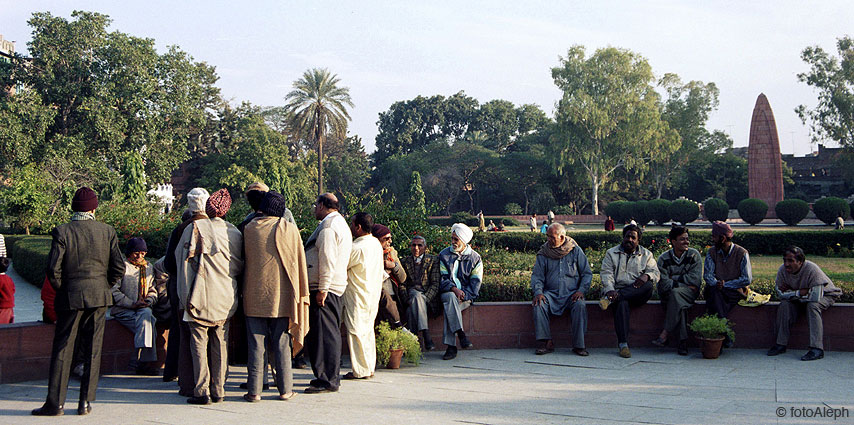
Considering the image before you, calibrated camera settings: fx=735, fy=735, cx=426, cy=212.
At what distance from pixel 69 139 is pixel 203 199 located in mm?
34321

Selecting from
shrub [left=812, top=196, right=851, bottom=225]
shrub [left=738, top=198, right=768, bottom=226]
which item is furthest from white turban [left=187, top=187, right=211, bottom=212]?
shrub [left=812, top=196, right=851, bottom=225]

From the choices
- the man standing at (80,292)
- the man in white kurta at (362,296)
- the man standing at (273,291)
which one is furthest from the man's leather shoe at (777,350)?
the man standing at (80,292)

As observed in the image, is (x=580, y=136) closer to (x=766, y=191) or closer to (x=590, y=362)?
(x=766, y=191)

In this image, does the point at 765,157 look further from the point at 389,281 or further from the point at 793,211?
the point at 389,281

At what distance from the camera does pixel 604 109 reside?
50.9 m

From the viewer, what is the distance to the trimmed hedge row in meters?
21.0

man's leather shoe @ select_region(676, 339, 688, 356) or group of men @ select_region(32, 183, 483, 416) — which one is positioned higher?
group of men @ select_region(32, 183, 483, 416)

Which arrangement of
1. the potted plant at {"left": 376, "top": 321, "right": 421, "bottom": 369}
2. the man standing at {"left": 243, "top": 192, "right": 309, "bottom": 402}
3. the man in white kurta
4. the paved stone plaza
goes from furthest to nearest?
the potted plant at {"left": 376, "top": 321, "right": 421, "bottom": 369} → the man in white kurta → the man standing at {"left": 243, "top": 192, "right": 309, "bottom": 402} → the paved stone plaza

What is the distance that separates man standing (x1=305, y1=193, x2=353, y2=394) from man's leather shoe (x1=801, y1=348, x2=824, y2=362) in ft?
15.1

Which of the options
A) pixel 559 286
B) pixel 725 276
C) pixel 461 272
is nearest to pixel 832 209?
pixel 725 276

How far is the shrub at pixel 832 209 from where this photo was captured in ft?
117

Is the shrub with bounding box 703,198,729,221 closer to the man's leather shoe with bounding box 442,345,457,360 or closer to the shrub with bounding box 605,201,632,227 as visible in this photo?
the shrub with bounding box 605,201,632,227

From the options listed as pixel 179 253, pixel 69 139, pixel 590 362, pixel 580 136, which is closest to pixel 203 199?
→ pixel 179 253

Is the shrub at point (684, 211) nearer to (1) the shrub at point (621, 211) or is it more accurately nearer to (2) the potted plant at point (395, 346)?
(1) the shrub at point (621, 211)
